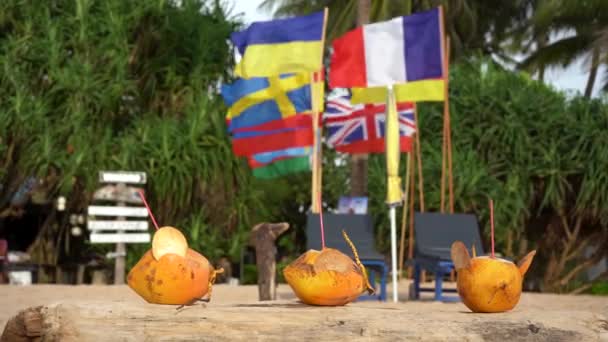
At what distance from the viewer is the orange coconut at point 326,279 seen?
282cm

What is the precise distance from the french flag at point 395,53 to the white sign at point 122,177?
301cm

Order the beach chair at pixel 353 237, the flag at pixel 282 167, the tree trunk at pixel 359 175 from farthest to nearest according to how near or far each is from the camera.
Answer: the tree trunk at pixel 359 175
the flag at pixel 282 167
the beach chair at pixel 353 237

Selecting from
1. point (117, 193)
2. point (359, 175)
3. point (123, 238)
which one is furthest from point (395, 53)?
point (123, 238)

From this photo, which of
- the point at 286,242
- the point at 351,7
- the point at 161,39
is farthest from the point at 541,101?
the point at 351,7

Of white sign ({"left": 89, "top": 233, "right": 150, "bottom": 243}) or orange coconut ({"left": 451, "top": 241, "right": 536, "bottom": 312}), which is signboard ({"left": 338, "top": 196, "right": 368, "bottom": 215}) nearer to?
white sign ({"left": 89, "top": 233, "right": 150, "bottom": 243})

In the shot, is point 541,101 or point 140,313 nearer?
point 140,313

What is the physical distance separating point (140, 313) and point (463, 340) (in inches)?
38.9

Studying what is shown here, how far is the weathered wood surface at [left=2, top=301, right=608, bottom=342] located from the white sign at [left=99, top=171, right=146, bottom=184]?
8.00 metres

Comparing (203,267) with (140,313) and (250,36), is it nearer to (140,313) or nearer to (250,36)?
(140,313)

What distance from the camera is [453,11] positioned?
21.8 meters

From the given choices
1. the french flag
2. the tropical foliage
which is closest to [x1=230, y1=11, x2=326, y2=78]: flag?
the french flag

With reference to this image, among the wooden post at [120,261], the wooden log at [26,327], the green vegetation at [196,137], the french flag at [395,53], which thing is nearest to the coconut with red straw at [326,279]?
the wooden log at [26,327]

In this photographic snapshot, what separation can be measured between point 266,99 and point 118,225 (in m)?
2.47

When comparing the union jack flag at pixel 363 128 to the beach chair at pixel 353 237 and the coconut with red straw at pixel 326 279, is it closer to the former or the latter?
the beach chair at pixel 353 237
